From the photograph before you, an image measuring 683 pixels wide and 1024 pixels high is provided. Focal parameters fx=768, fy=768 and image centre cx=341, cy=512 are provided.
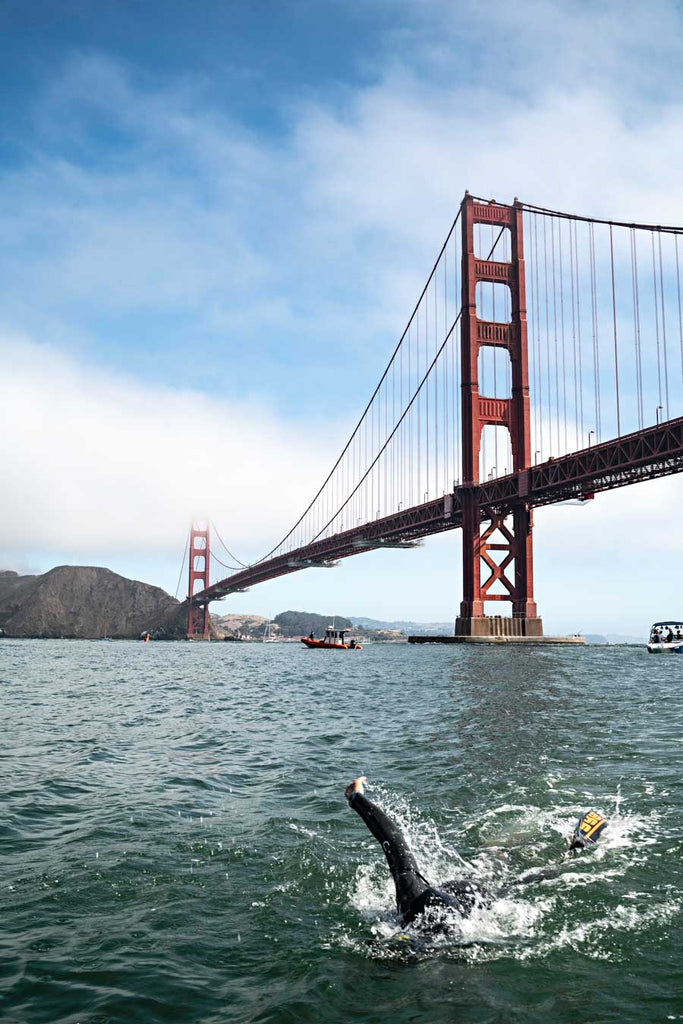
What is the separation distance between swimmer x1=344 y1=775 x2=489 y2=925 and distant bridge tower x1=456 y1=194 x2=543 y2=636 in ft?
177

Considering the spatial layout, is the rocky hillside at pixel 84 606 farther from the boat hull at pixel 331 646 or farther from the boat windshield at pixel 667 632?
the boat windshield at pixel 667 632

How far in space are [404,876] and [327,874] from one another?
1.46m

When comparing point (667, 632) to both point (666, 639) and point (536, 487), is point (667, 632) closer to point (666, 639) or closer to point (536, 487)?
point (666, 639)

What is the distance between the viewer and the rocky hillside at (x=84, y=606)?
6255 inches

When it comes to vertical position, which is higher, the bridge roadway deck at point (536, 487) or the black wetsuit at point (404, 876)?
the bridge roadway deck at point (536, 487)

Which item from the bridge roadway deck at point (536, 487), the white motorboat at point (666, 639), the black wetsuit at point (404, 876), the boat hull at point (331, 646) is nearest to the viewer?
the black wetsuit at point (404, 876)

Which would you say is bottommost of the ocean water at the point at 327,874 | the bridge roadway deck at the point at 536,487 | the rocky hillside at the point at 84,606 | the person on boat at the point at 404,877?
the ocean water at the point at 327,874

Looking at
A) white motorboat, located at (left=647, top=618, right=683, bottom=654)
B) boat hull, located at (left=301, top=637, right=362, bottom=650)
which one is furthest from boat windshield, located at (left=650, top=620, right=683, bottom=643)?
boat hull, located at (left=301, top=637, right=362, bottom=650)

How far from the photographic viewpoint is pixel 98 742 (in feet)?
44.4

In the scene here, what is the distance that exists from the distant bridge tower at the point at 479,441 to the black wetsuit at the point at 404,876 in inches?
2127

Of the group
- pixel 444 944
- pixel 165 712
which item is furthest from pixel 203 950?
pixel 165 712

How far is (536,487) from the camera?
5553 cm

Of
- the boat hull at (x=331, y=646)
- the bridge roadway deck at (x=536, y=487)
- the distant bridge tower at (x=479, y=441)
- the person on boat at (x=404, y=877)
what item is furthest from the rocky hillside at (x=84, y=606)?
the person on boat at (x=404, y=877)

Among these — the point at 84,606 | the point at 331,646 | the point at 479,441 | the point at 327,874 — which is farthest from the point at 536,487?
the point at 84,606
